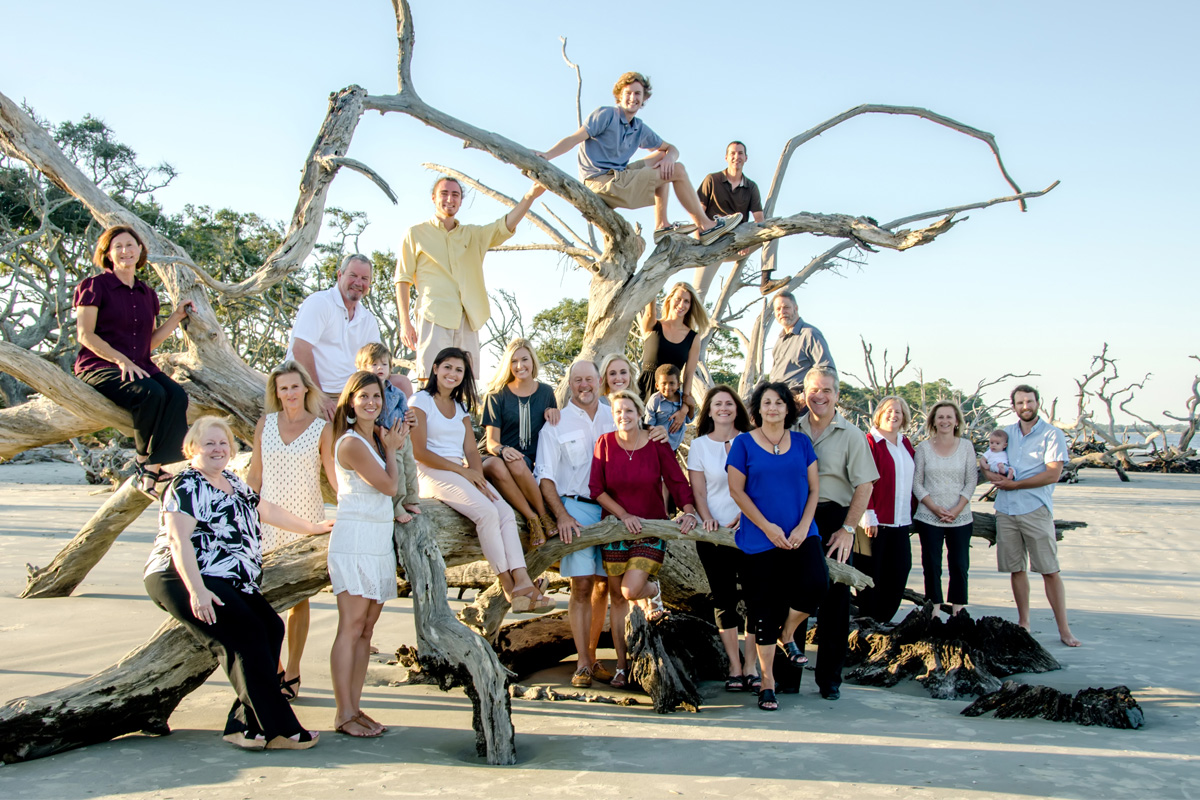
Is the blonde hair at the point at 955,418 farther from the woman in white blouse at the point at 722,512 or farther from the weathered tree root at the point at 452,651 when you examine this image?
the weathered tree root at the point at 452,651

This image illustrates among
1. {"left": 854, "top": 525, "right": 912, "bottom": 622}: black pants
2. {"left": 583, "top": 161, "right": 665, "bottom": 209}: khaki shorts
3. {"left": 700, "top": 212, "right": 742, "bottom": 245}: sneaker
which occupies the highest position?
{"left": 583, "top": 161, "right": 665, "bottom": 209}: khaki shorts

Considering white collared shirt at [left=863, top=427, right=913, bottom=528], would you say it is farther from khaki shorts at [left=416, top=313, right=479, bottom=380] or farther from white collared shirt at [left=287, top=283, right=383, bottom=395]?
white collared shirt at [left=287, top=283, right=383, bottom=395]

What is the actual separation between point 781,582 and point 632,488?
103 cm

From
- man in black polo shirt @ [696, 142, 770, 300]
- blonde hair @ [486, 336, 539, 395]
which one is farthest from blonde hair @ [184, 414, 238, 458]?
man in black polo shirt @ [696, 142, 770, 300]

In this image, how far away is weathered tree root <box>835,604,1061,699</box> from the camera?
5.96 metres

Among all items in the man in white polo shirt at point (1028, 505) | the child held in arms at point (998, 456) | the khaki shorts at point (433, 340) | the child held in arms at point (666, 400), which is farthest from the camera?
the child held in arms at point (998, 456)

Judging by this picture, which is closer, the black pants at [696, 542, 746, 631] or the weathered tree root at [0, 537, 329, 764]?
the weathered tree root at [0, 537, 329, 764]

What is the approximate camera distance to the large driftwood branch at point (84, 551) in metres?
7.42

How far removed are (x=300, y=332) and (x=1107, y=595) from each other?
8.41m

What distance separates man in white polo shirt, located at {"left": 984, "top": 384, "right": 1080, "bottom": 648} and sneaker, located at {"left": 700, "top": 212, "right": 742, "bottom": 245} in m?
2.56

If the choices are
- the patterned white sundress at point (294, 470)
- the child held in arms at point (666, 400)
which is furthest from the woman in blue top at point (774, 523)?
the patterned white sundress at point (294, 470)

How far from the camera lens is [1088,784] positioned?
403 centimetres

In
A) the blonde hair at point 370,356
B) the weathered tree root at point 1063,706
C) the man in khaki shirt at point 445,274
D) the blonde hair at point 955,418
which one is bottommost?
the weathered tree root at point 1063,706

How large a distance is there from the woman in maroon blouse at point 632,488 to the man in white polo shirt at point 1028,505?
296 centimetres
